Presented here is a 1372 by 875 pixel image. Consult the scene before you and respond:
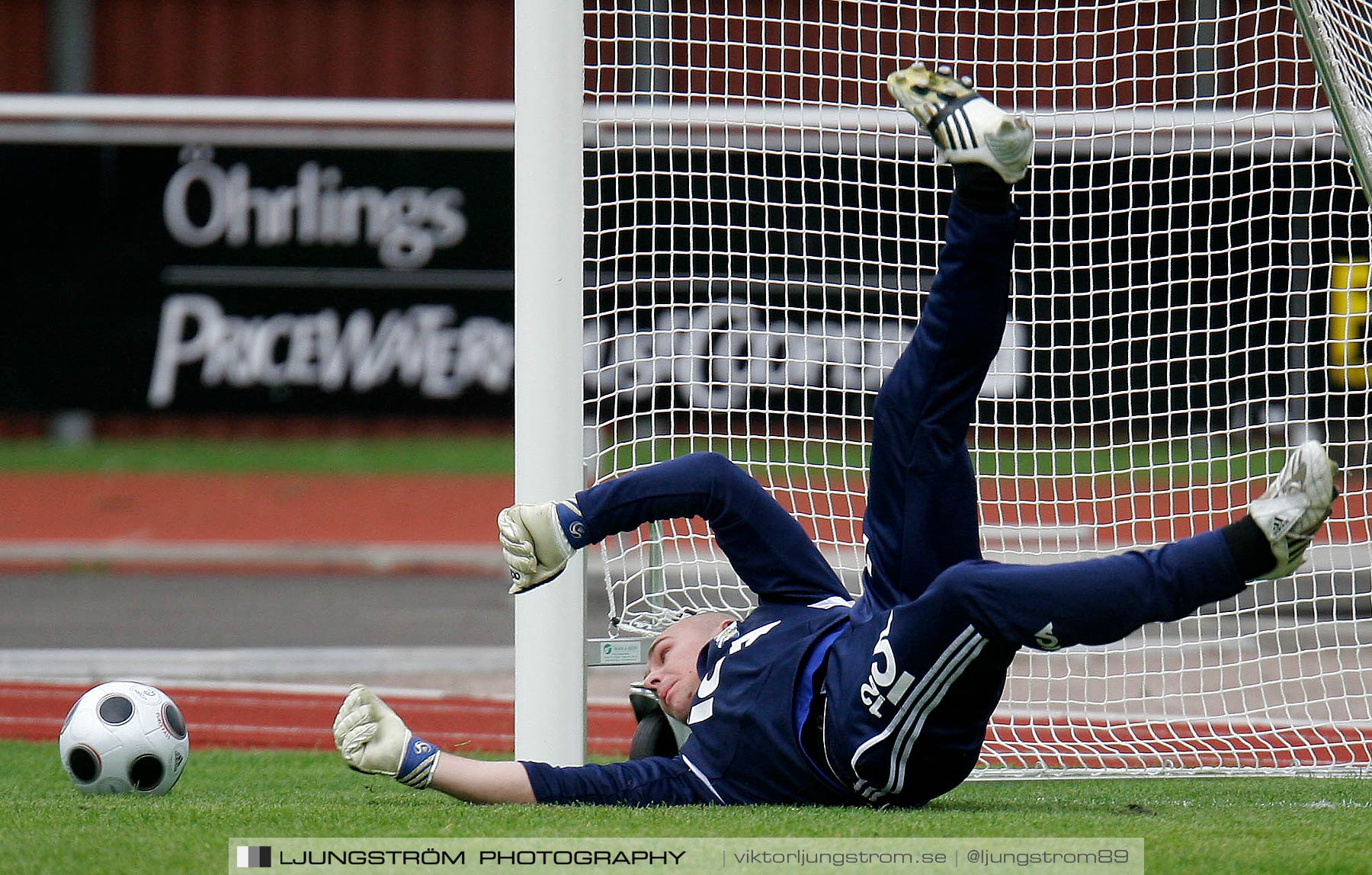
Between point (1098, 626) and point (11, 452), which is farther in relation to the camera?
point (11, 452)

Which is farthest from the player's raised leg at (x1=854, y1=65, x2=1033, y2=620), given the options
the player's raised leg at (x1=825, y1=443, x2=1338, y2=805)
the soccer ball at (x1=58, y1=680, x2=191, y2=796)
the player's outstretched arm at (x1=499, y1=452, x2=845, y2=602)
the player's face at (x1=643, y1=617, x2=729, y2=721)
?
the soccer ball at (x1=58, y1=680, x2=191, y2=796)

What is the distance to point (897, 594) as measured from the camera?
140 inches

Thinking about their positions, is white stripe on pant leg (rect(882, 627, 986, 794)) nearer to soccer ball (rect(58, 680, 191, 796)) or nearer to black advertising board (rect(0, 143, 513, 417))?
soccer ball (rect(58, 680, 191, 796))

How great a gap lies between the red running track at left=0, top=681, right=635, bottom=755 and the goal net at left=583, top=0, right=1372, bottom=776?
37.1 inches

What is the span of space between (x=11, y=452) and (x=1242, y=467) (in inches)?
413

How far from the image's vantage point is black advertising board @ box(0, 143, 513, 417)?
11.6 metres

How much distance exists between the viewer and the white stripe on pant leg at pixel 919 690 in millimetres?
3178

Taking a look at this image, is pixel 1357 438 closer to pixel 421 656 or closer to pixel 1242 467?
pixel 1242 467

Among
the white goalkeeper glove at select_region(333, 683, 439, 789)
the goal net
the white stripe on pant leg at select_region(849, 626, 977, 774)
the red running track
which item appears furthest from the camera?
the red running track

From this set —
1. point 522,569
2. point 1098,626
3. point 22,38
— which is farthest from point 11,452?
point 1098,626

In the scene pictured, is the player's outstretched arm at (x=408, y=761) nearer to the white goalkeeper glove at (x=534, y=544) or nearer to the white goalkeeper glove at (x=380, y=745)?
the white goalkeeper glove at (x=380, y=745)

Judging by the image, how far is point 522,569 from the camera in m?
3.64

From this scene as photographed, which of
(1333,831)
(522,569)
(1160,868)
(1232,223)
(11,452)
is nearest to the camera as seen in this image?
(1160,868)

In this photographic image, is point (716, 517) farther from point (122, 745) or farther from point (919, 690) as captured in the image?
point (122, 745)
